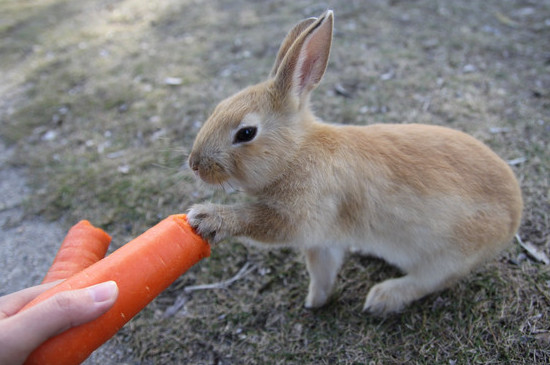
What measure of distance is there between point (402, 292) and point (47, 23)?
27.7ft

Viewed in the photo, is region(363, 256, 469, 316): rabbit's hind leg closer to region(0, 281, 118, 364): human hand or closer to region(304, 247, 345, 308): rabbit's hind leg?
region(304, 247, 345, 308): rabbit's hind leg

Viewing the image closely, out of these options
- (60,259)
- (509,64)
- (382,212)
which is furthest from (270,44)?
(60,259)

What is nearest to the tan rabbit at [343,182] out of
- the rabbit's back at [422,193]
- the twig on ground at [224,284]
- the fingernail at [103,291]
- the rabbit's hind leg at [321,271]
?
the rabbit's back at [422,193]

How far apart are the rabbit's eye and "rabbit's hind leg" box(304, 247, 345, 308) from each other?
841 millimetres

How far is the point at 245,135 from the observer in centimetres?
231

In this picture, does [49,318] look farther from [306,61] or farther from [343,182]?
[306,61]

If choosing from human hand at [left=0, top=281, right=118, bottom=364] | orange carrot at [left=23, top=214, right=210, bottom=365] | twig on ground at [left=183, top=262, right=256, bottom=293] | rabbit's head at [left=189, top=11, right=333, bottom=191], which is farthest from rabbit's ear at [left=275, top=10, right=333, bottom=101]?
human hand at [left=0, top=281, right=118, bottom=364]

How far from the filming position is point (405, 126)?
2.62 meters

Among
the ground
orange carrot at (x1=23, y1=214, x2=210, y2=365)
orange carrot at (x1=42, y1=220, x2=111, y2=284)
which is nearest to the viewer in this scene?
orange carrot at (x1=23, y1=214, x2=210, y2=365)

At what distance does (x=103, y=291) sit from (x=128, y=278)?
22cm

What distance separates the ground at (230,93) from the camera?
2.51m

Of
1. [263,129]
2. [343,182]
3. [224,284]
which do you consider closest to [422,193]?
[343,182]

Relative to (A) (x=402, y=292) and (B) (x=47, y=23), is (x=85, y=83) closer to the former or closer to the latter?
(B) (x=47, y=23)

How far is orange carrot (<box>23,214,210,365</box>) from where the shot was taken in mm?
1613
